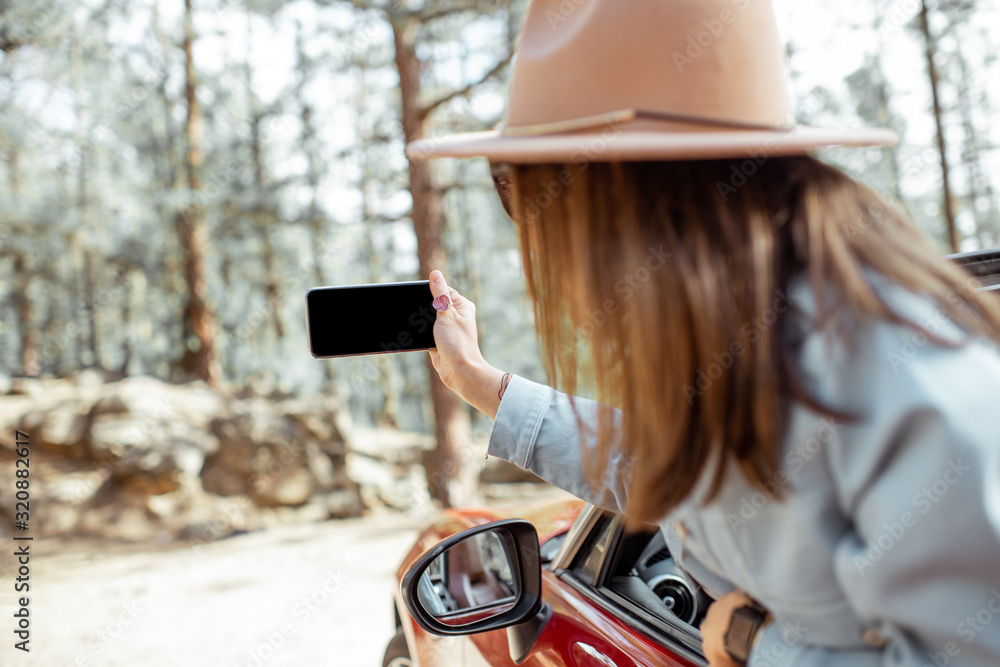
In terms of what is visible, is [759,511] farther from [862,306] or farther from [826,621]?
[862,306]

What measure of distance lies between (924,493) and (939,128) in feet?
39.6

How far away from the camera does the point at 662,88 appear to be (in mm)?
953

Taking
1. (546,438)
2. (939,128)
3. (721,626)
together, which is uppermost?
(939,128)

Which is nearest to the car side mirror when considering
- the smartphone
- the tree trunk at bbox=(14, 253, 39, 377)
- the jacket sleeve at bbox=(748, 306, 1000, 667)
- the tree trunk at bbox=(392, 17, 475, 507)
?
the smartphone

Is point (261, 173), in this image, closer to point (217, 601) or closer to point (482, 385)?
point (217, 601)

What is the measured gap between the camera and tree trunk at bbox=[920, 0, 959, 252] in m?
10.2

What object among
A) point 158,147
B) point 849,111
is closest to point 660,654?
point 849,111

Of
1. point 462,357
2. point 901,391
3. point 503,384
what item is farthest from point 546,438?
point 901,391

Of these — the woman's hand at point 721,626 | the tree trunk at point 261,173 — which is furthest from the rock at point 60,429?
the woman's hand at point 721,626

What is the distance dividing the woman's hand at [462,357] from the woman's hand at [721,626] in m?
0.83

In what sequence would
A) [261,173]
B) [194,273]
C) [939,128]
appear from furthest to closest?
[261,173]
[194,273]
[939,128]

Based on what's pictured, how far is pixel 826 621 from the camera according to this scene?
0.90m

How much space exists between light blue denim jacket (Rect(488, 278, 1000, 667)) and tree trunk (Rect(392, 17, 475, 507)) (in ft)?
23.8

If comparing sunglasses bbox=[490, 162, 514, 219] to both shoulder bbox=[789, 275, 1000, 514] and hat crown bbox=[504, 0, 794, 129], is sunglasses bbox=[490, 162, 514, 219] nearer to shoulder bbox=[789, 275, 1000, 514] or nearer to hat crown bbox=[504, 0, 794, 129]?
hat crown bbox=[504, 0, 794, 129]
